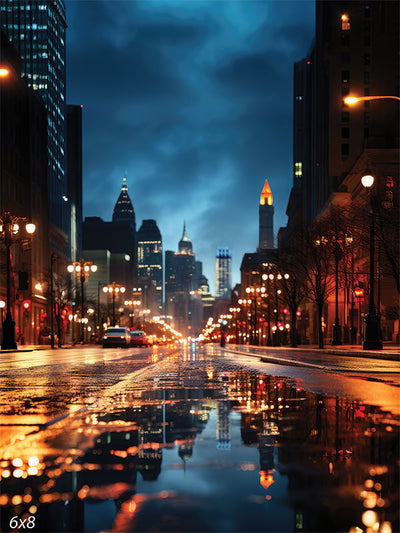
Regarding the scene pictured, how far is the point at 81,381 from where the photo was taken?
15.3 metres

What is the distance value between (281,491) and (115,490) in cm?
111

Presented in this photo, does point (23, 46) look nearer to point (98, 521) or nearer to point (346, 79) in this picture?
point (346, 79)

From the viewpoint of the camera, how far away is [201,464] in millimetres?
5512

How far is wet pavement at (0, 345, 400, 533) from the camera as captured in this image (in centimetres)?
397

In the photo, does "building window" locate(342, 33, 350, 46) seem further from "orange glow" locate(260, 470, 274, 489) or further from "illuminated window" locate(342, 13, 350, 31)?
"orange glow" locate(260, 470, 274, 489)

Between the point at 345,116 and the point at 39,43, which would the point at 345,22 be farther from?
the point at 39,43

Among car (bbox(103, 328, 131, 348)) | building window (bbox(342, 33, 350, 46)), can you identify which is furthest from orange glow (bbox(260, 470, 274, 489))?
building window (bbox(342, 33, 350, 46))

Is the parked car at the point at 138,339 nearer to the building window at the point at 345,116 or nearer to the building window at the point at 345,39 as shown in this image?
the building window at the point at 345,116

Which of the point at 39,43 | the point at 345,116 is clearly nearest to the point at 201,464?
the point at 345,116

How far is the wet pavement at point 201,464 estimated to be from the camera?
3967mm

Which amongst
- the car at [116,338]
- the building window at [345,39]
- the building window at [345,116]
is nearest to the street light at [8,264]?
the car at [116,338]

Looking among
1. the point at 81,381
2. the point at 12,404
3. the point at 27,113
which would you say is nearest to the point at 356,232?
the point at 81,381

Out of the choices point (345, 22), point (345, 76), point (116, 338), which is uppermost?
point (345, 22)

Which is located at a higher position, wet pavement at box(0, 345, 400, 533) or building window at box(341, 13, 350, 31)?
building window at box(341, 13, 350, 31)
